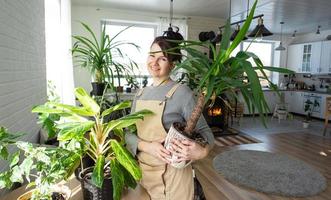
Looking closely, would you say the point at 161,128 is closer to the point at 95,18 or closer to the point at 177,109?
the point at 177,109

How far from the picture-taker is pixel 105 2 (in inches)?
182

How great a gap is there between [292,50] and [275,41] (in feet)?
1.98

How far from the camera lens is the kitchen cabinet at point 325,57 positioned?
630 centimetres

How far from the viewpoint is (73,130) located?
2.59 ft

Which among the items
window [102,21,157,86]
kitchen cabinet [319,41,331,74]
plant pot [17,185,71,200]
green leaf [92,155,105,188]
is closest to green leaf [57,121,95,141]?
green leaf [92,155,105,188]

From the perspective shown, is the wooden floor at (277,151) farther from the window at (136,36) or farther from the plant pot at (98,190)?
the window at (136,36)

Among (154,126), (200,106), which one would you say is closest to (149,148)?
(154,126)

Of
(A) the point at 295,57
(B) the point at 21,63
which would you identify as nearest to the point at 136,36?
(B) the point at 21,63

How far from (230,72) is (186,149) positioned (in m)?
0.32

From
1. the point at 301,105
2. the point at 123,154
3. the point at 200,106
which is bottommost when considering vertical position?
the point at 301,105

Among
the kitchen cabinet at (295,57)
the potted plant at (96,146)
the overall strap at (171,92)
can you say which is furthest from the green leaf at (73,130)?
the kitchen cabinet at (295,57)

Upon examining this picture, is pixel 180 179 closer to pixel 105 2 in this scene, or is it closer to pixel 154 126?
pixel 154 126

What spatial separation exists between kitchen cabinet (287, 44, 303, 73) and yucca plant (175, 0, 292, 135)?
298 inches

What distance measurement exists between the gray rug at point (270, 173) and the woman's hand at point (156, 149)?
7.05 feet
